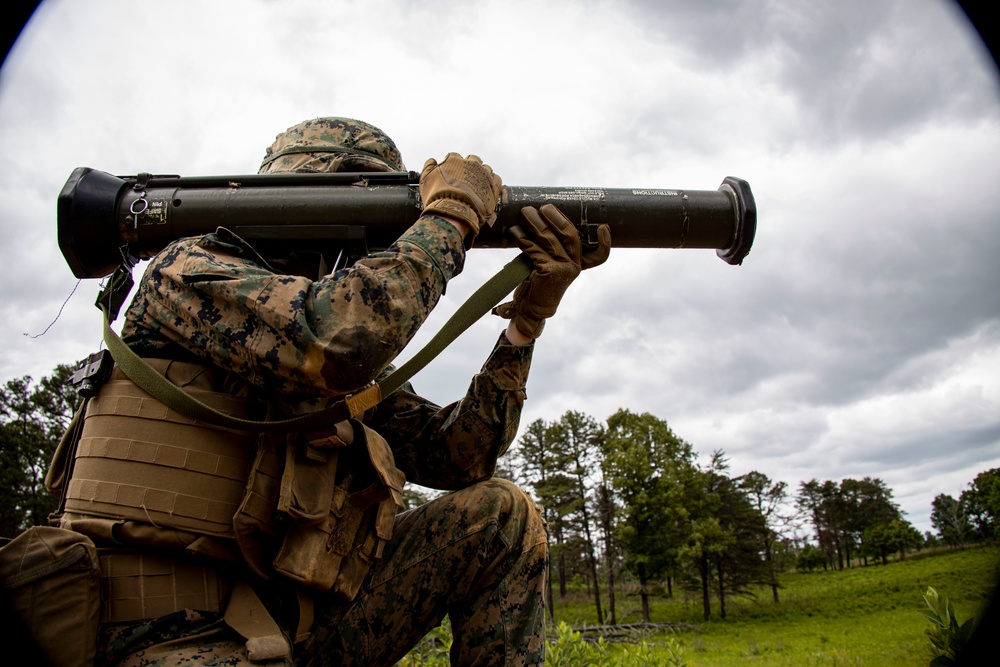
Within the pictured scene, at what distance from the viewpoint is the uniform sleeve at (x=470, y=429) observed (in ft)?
9.33

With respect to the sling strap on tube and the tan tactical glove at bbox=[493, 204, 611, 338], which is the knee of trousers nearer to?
the sling strap on tube

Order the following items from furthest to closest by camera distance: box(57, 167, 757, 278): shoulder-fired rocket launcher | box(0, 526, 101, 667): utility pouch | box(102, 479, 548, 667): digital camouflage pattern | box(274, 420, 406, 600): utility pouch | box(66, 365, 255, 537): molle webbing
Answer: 1. box(57, 167, 757, 278): shoulder-fired rocket launcher
2. box(102, 479, 548, 667): digital camouflage pattern
3. box(274, 420, 406, 600): utility pouch
4. box(66, 365, 255, 537): molle webbing
5. box(0, 526, 101, 667): utility pouch

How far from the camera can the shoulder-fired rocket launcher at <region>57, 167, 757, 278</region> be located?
2.71 m

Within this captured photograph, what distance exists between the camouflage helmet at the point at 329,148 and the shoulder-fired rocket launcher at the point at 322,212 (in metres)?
0.20

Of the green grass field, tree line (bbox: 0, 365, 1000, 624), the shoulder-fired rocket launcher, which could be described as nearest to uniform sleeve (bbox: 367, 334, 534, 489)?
the shoulder-fired rocket launcher

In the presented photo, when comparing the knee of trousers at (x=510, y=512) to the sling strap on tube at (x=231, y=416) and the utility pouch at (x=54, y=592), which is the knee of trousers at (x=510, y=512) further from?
the utility pouch at (x=54, y=592)

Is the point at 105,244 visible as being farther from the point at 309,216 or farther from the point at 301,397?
the point at 301,397

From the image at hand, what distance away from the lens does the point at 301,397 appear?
7.28 feet

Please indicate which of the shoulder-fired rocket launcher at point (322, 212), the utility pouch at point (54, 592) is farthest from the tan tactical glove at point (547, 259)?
the utility pouch at point (54, 592)

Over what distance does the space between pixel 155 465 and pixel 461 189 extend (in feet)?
4.83

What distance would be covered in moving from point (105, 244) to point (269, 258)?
671 millimetres

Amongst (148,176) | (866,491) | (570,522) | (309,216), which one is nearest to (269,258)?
(309,216)

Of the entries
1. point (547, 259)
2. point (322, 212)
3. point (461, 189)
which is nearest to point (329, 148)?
point (322, 212)

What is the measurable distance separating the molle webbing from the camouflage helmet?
138 cm
